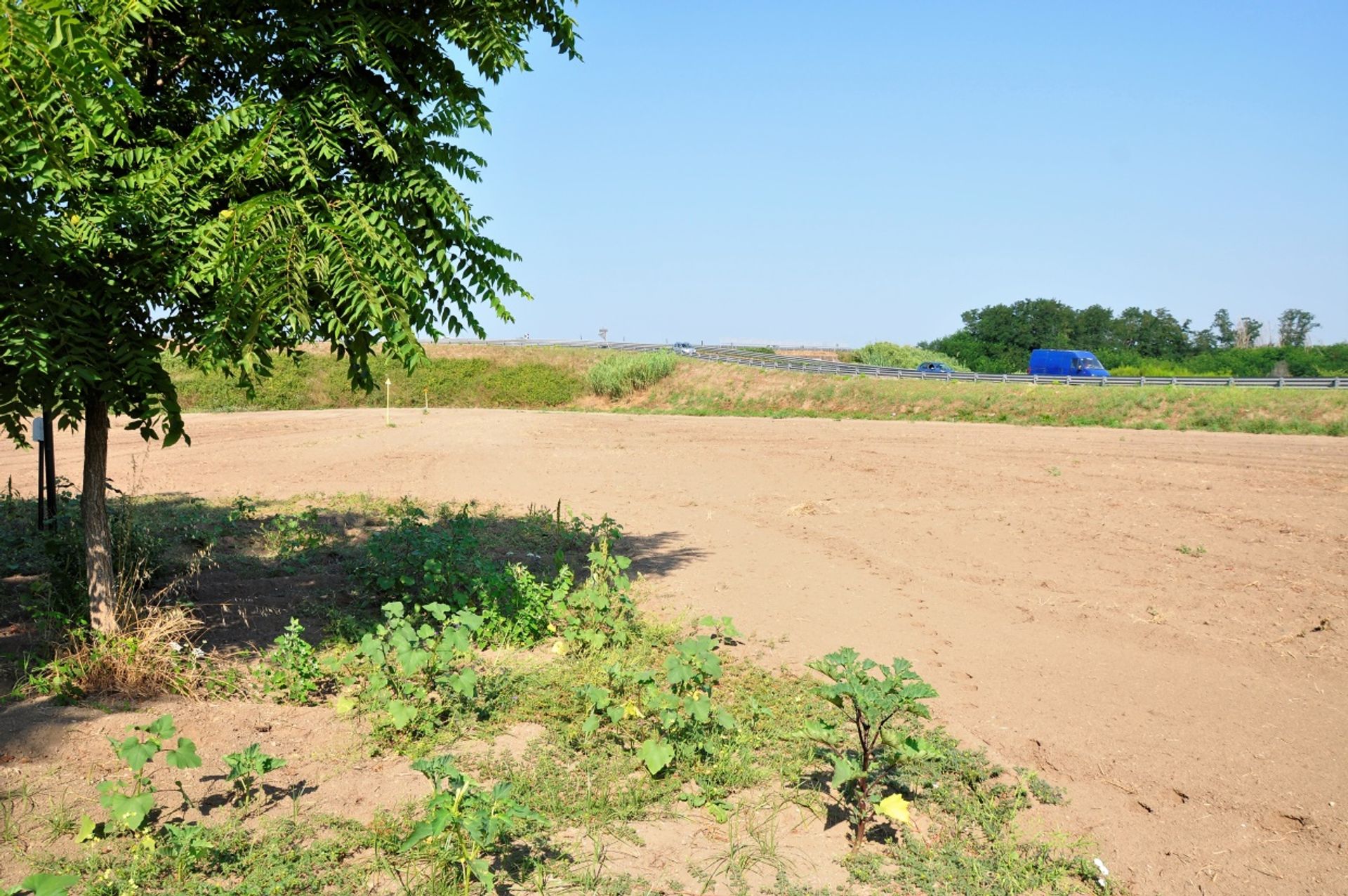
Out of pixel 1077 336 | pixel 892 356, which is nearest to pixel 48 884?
Result: pixel 892 356

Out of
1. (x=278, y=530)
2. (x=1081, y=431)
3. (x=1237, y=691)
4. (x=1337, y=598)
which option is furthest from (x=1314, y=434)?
(x=278, y=530)

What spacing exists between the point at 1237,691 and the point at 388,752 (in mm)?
5467

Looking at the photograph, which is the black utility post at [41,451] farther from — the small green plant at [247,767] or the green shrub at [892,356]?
the green shrub at [892,356]

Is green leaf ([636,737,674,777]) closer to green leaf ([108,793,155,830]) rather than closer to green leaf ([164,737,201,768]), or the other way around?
green leaf ([164,737,201,768])

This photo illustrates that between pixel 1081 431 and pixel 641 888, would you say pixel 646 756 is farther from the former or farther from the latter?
pixel 1081 431

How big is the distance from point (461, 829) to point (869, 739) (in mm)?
2267

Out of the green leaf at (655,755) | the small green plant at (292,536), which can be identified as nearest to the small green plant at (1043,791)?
the green leaf at (655,755)

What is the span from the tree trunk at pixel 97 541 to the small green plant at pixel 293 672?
3.10 feet

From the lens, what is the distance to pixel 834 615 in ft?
26.2

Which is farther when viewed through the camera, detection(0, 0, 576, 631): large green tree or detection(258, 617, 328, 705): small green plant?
detection(258, 617, 328, 705): small green plant

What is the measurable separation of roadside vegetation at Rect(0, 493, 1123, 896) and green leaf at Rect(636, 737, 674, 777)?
28 mm

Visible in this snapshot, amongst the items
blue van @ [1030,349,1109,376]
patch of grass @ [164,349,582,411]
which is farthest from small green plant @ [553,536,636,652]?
blue van @ [1030,349,1109,376]

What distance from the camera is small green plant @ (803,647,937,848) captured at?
181 inches

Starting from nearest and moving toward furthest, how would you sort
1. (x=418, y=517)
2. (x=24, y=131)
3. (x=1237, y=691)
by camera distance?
(x=24, y=131)
(x=1237, y=691)
(x=418, y=517)
